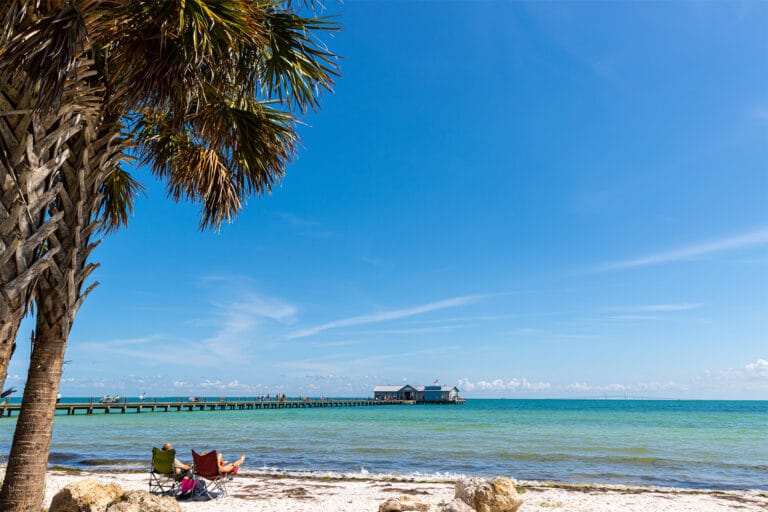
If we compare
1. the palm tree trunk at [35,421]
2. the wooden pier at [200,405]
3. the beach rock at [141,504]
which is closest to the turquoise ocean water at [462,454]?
the beach rock at [141,504]

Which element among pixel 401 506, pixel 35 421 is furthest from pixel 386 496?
pixel 35 421

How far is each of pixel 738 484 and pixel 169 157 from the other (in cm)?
1541

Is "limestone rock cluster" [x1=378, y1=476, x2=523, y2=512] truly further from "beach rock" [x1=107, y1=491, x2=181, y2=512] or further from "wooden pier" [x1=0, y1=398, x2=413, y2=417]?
"wooden pier" [x1=0, y1=398, x2=413, y2=417]

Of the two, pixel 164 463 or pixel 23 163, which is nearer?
pixel 23 163

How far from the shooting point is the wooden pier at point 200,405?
44938mm

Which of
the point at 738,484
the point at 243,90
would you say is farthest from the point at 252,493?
the point at 738,484

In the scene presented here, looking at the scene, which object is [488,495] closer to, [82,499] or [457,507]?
[457,507]

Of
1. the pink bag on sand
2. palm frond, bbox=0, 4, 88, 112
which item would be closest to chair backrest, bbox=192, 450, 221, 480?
the pink bag on sand

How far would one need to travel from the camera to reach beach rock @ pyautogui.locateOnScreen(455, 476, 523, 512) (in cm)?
686

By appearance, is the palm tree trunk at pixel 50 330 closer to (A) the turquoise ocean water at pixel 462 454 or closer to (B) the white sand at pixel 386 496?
(B) the white sand at pixel 386 496

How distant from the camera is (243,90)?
5.49 meters

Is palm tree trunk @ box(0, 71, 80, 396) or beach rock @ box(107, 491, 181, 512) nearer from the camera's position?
palm tree trunk @ box(0, 71, 80, 396)

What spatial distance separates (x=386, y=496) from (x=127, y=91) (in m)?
8.18

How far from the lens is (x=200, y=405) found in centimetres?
5672
